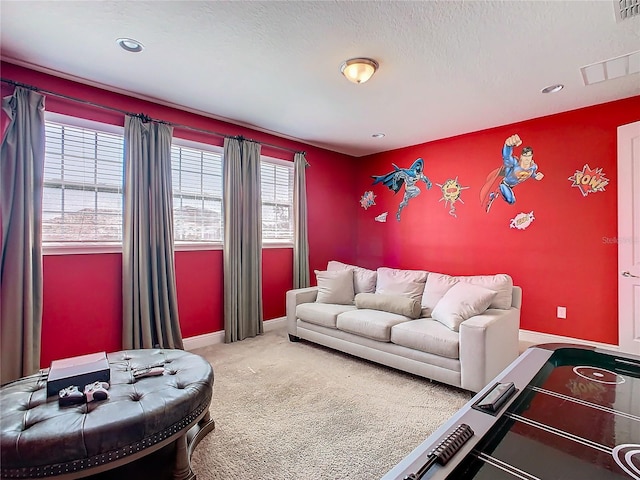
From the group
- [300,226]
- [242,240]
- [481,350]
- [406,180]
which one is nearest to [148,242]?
[242,240]

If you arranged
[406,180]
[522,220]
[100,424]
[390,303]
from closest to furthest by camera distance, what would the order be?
[100,424], [390,303], [522,220], [406,180]

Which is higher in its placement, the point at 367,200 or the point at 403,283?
the point at 367,200

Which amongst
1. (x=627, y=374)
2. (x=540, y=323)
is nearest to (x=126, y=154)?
(x=627, y=374)

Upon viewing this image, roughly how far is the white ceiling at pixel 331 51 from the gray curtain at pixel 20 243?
509 mm

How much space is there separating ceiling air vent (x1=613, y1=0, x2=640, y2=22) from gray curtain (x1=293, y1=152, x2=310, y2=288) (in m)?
3.38

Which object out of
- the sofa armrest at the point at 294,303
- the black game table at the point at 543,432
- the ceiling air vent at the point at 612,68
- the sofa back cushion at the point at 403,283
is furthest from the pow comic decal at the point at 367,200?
the black game table at the point at 543,432

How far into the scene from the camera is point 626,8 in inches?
75.2

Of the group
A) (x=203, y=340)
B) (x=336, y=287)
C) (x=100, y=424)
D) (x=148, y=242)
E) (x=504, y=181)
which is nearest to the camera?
(x=100, y=424)

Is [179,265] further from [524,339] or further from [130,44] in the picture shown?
[524,339]

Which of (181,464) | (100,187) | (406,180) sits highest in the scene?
(406,180)

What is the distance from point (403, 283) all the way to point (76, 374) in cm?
280

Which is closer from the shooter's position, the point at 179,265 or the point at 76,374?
the point at 76,374

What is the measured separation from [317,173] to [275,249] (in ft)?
4.60

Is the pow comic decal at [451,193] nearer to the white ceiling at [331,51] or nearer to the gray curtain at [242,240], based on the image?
the white ceiling at [331,51]
